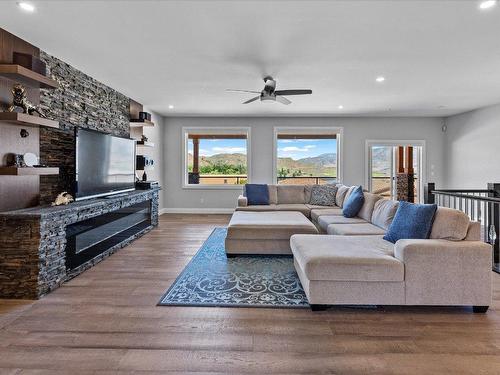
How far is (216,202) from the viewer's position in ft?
27.8

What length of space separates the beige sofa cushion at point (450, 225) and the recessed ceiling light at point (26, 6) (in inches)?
158

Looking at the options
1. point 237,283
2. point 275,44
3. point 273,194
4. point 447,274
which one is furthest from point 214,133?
point 447,274

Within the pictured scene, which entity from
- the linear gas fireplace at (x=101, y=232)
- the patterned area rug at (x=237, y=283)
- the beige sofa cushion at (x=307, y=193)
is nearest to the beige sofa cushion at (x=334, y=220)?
the patterned area rug at (x=237, y=283)

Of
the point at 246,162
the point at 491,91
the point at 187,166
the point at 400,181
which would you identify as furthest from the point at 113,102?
the point at 400,181

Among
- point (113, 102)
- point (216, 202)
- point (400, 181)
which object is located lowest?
point (216, 202)

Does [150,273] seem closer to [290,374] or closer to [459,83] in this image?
[290,374]

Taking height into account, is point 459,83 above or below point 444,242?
above

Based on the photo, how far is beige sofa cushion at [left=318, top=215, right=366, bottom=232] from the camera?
4555mm

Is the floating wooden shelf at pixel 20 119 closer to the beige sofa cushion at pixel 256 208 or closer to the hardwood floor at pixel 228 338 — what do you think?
the hardwood floor at pixel 228 338

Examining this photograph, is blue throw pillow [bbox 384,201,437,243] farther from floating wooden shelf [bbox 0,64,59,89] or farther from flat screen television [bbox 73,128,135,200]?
floating wooden shelf [bbox 0,64,59,89]

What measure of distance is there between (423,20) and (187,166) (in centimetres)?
655

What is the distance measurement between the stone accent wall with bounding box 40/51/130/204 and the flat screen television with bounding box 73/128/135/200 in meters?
0.19

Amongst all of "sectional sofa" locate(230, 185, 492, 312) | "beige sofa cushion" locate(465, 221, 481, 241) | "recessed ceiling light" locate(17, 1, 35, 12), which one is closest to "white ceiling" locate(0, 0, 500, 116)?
"recessed ceiling light" locate(17, 1, 35, 12)

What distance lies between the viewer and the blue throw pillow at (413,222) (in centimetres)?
287
